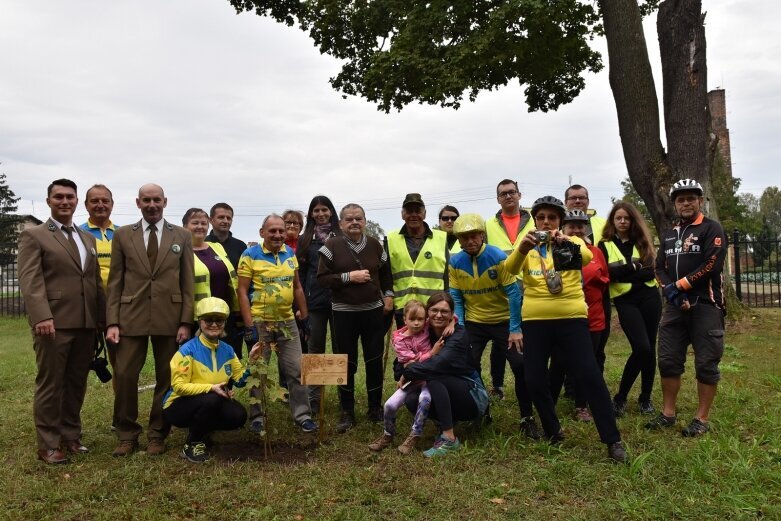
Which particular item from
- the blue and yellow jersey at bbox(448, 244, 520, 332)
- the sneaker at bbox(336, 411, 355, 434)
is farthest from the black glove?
the sneaker at bbox(336, 411, 355, 434)

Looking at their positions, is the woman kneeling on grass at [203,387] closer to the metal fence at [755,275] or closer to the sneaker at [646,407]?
the sneaker at [646,407]

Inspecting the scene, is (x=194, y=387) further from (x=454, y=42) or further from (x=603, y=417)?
(x=454, y=42)

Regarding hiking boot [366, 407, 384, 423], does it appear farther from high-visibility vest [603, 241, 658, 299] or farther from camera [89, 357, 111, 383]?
high-visibility vest [603, 241, 658, 299]

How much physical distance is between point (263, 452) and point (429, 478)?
1.50 m

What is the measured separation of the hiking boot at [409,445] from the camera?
4512mm

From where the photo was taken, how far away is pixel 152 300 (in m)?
4.67

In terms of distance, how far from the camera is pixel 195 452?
446 centimetres

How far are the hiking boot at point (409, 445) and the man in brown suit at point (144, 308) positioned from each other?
6.33 feet

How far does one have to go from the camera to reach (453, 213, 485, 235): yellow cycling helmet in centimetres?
472

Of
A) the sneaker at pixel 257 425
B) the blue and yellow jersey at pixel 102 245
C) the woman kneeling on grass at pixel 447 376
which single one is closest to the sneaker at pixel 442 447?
the woman kneeling on grass at pixel 447 376

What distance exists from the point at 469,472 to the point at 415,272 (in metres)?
1.92

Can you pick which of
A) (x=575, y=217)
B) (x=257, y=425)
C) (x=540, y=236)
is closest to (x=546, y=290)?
(x=540, y=236)

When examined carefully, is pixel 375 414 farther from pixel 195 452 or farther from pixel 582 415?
pixel 582 415

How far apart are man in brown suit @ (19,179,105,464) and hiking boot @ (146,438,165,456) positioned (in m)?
0.60
